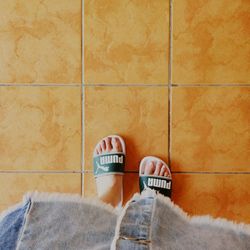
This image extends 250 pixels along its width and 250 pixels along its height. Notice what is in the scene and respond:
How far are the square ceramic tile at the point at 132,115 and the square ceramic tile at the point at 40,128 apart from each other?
5cm

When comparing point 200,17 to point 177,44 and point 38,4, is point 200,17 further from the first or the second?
point 38,4

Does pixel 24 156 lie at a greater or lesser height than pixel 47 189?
greater

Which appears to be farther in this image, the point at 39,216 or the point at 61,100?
the point at 61,100

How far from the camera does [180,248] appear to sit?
563 mm

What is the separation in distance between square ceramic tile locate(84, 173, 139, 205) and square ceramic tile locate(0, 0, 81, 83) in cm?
31

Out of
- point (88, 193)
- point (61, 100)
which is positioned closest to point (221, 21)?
point (61, 100)

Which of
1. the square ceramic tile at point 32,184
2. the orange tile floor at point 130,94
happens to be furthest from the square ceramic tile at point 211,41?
the square ceramic tile at point 32,184

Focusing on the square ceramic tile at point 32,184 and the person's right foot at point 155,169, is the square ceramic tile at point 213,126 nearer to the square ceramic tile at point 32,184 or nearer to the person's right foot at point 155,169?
the person's right foot at point 155,169

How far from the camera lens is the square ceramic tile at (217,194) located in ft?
3.51

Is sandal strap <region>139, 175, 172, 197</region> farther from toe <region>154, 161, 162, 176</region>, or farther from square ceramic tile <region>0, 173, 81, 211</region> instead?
square ceramic tile <region>0, 173, 81, 211</region>

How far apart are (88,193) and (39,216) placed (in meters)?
0.49

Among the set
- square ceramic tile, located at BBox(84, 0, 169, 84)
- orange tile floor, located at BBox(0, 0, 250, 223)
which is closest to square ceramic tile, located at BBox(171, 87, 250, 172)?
orange tile floor, located at BBox(0, 0, 250, 223)

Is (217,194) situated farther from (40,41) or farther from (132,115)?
(40,41)

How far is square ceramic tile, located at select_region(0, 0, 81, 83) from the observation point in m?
1.07
